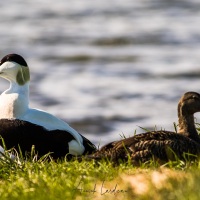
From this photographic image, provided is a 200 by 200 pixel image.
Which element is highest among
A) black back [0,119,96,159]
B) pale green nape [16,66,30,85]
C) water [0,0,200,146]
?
pale green nape [16,66,30,85]

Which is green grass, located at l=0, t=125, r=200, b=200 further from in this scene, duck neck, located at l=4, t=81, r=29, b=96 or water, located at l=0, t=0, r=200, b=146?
water, located at l=0, t=0, r=200, b=146

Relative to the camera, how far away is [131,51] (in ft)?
86.8

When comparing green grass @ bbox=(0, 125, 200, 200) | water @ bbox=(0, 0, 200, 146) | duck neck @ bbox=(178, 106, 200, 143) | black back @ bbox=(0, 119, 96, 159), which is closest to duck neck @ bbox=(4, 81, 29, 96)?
black back @ bbox=(0, 119, 96, 159)

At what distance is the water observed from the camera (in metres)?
21.0

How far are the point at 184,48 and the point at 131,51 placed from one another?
1.41 meters

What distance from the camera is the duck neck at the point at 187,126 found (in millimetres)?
8938

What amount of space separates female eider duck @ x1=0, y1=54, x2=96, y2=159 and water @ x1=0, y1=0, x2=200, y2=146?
8.47 meters

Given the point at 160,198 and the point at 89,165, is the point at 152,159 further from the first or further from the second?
the point at 160,198

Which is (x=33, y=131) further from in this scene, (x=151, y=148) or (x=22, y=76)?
(x=151, y=148)

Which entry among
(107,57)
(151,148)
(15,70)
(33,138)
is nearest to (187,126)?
(151,148)

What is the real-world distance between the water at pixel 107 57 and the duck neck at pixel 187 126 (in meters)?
9.35

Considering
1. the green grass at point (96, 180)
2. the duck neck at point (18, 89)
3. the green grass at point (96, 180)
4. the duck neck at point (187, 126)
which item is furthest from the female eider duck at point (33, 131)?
the green grass at point (96, 180)

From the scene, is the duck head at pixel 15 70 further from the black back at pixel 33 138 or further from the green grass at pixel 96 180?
the green grass at pixel 96 180

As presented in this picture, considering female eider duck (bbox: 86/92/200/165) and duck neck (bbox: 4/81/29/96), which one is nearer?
female eider duck (bbox: 86/92/200/165)
